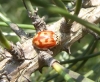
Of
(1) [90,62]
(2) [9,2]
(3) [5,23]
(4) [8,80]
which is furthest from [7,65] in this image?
(2) [9,2]

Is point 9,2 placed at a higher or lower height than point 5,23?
higher

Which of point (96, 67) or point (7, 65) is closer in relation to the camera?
point (7, 65)

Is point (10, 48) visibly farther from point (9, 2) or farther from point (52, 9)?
point (9, 2)

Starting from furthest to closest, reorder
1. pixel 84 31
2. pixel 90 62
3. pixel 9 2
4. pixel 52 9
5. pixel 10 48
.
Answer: pixel 9 2
pixel 90 62
pixel 84 31
pixel 10 48
pixel 52 9

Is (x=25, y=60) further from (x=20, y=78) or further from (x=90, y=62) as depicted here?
(x=90, y=62)

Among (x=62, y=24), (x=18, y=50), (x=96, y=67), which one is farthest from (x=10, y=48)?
(x=96, y=67)

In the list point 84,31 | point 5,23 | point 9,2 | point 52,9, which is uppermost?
point 9,2

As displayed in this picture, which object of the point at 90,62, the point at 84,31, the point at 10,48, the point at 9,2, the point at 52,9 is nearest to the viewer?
the point at 52,9
